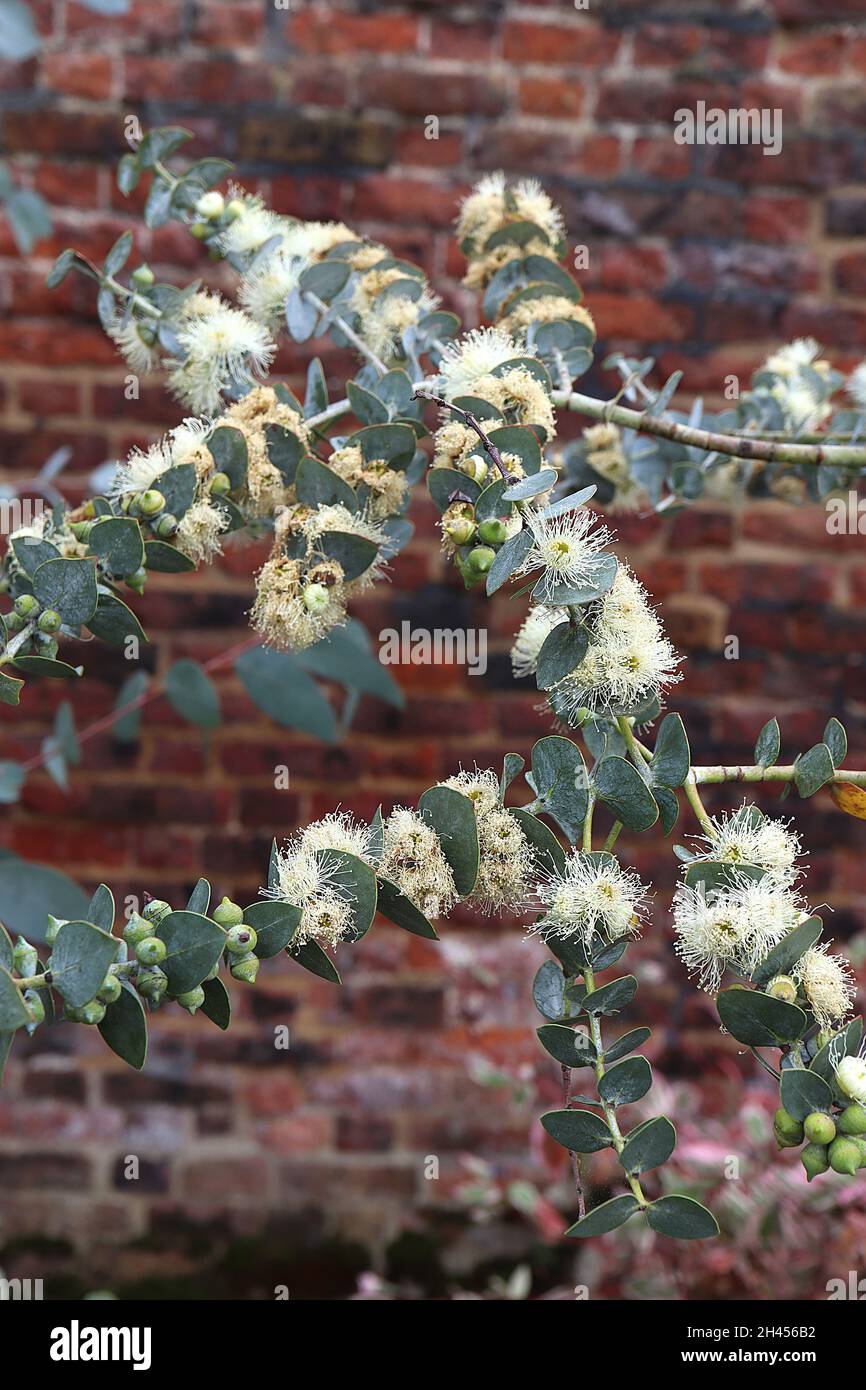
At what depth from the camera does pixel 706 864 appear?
457 millimetres

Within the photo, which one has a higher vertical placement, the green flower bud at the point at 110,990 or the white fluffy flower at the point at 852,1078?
the green flower bud at the point at 110,990

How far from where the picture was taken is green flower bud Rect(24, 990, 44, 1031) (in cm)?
41

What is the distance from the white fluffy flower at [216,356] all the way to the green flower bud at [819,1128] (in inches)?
18.2

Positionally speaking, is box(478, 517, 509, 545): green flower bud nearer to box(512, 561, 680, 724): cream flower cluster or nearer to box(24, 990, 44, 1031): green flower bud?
box(512, 561, 680, 724): cream flower cluster

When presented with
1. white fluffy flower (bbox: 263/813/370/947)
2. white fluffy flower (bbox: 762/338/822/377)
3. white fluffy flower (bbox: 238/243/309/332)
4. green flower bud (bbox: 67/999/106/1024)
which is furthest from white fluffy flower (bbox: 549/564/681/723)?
white fluffy flower (bbox: 762/338/822/377)

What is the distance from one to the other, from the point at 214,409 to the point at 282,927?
0.32 meters

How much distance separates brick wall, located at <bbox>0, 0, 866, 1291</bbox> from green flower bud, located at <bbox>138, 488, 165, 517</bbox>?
87 cm

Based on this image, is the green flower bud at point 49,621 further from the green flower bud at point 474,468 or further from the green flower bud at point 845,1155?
the green flower bud at point 845,1155

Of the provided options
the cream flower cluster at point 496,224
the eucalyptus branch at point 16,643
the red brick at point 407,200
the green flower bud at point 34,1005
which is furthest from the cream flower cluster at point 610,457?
the red brick at point 407,200

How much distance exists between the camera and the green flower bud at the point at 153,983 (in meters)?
0.44

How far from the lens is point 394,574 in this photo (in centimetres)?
140

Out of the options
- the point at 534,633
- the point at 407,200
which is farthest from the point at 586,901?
the point at 407,200
